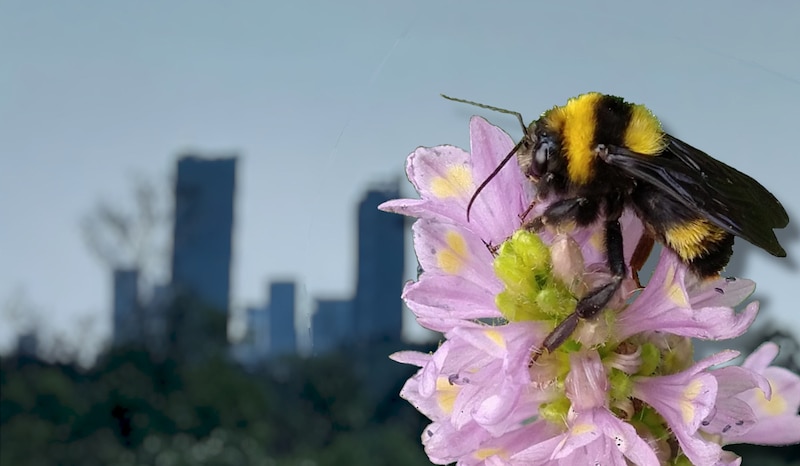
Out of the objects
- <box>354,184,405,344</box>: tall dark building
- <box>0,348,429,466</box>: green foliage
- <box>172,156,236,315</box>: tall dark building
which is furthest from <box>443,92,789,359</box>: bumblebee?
<box>172,156,236,315</box>: tall dark building

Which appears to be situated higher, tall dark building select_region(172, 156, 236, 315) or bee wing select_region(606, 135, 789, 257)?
bee wing select_region(606, 135, 789, 257)

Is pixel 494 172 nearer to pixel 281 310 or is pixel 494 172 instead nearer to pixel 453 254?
pixel 453 254

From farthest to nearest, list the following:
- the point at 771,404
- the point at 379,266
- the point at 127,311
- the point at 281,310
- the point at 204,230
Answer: the point at 204,230 < the point at 127,311 < the point at 281,310 < the point at 379,266 < the point at 771,404

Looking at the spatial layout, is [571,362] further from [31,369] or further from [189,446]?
[31,369]

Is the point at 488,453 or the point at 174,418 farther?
the point at 174,418

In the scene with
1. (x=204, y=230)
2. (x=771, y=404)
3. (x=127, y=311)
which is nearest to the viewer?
(x=771, y=404)

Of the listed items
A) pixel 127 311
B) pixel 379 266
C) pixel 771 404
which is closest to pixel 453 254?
pixel 771 404

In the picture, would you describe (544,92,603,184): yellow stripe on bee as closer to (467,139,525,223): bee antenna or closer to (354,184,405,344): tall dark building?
(467,139,525,223): bee antenna

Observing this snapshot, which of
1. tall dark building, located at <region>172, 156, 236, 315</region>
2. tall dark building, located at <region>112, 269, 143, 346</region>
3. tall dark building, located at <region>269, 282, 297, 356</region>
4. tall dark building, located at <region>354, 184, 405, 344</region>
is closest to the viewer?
tall dark building, located at <region>354, 184, 405, 344</region>
